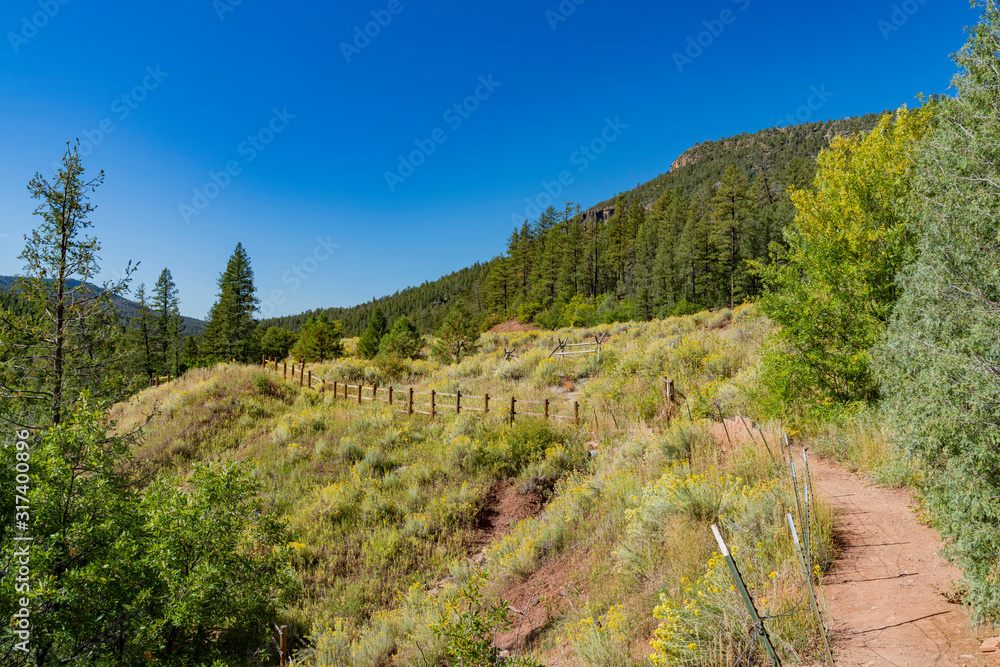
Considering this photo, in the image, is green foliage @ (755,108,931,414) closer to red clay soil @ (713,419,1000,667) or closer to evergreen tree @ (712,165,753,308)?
red clay soil @ (713,419,1000,667)

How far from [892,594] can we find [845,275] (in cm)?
682

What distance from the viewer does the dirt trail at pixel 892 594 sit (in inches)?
118

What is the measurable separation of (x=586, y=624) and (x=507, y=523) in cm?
566


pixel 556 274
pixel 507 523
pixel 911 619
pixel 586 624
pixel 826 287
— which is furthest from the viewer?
pixel 556 274

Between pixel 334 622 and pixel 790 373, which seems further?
pixel 790 373

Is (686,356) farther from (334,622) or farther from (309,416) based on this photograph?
(309,416)

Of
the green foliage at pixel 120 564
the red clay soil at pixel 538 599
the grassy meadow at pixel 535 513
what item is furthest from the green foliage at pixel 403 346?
the green foliage at pixel 120 564

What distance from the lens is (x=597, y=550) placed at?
6219 mm

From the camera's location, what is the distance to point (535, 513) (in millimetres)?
9852

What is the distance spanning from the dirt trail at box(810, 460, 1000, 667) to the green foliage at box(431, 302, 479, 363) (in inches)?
937

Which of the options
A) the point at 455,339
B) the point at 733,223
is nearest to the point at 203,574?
the point at 455,339

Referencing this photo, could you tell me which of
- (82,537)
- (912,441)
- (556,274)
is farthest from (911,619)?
(556,274)

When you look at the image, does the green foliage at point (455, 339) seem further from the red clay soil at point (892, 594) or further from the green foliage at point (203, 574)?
the red clay soil at point (892, 594)

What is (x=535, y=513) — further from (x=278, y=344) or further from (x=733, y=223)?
(x=733, y=223)
